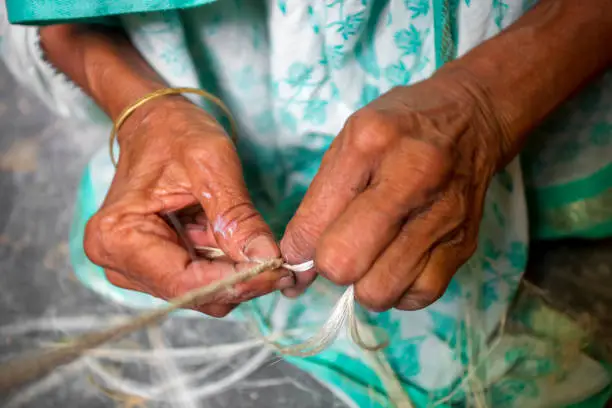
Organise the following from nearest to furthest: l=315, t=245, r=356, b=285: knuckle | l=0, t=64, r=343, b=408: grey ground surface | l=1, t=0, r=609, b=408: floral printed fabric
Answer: l=315, t=245, r=356, b=285: knuckle
l=1, t=0, r=609, b=408: floral printed fabric
l=0, t=64, r=343, b=408: grey ground surface

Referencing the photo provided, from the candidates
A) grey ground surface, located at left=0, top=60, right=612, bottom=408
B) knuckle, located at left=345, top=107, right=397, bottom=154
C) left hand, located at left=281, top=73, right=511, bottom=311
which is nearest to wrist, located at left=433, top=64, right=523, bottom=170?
left hand, located at left=281, top=73, right=511, bottom=311

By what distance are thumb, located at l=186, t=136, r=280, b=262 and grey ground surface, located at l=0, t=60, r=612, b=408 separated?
29 centimetres

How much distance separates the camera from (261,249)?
1.84 feet

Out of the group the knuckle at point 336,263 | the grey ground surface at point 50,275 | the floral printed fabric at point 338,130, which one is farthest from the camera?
the grey ground surface at point 50,275

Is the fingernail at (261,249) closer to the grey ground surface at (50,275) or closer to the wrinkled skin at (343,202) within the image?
the wrinkled skin at (343,202)

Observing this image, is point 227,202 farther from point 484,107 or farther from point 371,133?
point 484,107

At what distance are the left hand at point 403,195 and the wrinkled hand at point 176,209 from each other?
0.06 metres

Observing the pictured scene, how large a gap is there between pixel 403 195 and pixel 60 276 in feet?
2.71

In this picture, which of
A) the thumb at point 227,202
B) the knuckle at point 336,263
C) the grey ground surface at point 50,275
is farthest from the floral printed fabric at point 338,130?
the knuckle at point 336,263

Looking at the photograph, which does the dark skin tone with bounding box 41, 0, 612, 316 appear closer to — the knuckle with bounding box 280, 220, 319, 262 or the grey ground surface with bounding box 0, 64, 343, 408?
the knuckle with bounding box 280, 220, 319, 262

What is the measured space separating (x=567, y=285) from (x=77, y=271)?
34.4 inches

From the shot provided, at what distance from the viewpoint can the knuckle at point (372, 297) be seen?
0.52 m

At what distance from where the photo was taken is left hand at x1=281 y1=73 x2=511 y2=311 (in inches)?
19.7

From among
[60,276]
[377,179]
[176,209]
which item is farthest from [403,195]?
[60,276]
